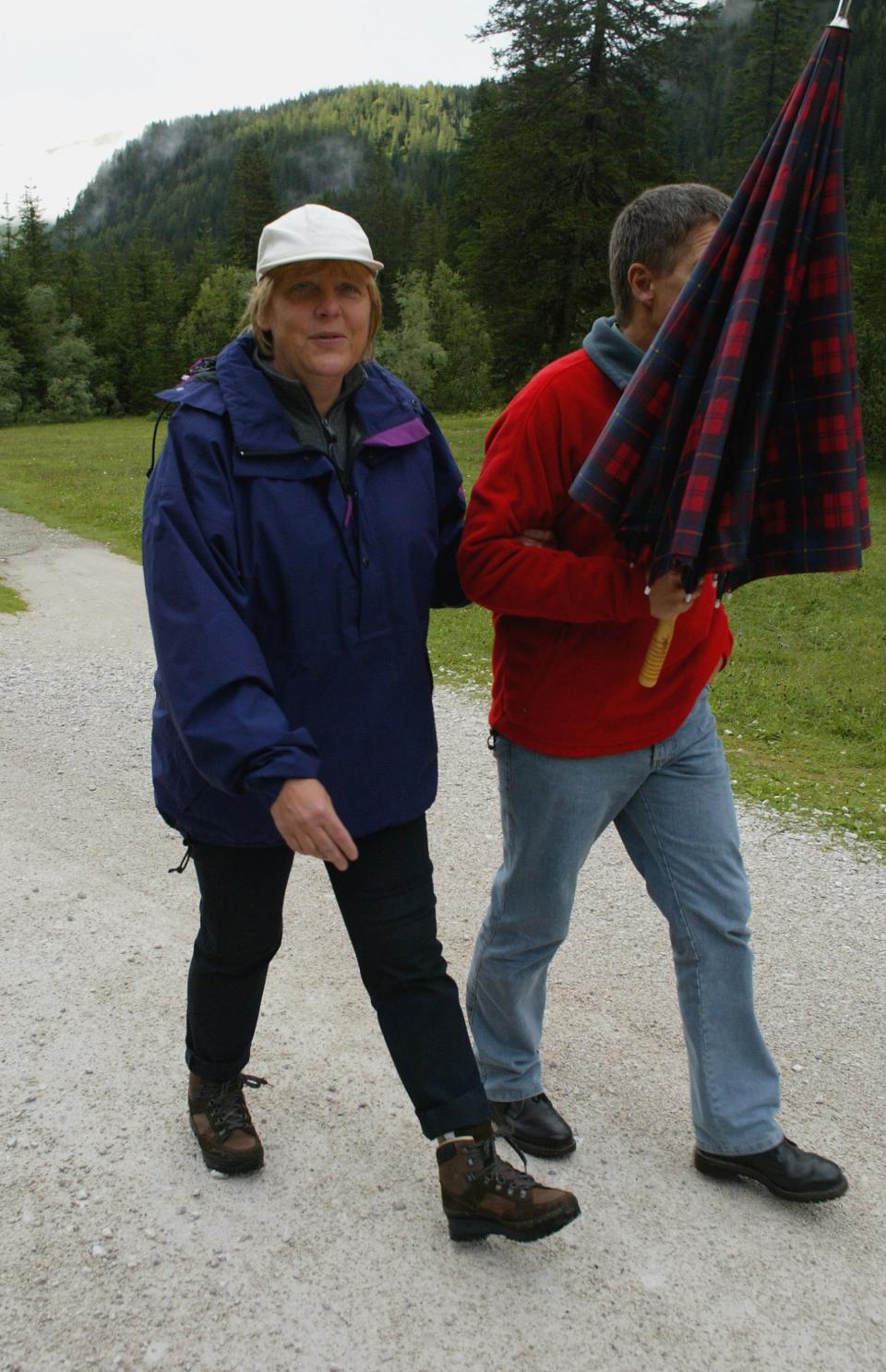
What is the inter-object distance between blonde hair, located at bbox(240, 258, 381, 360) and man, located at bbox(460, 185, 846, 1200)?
395 millimetres

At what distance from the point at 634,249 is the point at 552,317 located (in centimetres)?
2717

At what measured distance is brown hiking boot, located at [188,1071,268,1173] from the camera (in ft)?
9.78

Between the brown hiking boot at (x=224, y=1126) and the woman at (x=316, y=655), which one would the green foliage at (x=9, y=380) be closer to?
the brown hiking boot at (x=224, y=1126)

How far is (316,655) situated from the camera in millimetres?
2549

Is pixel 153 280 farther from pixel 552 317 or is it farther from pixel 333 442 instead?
pixel 333 442

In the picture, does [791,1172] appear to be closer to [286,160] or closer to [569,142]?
[569,142]

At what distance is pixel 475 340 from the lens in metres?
55.1

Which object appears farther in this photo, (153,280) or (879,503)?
(153,280)

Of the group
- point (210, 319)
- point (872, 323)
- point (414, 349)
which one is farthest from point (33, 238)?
point (872, 323)

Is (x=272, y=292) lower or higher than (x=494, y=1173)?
higher

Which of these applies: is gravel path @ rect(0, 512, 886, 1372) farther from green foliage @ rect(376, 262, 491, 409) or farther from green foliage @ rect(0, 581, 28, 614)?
green foliage @ rect(376, 262, 491, 409)

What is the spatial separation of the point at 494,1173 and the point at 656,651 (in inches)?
50.8

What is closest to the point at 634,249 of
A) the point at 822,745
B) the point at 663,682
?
the point at 663,682

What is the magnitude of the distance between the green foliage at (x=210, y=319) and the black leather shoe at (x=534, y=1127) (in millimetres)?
56989
